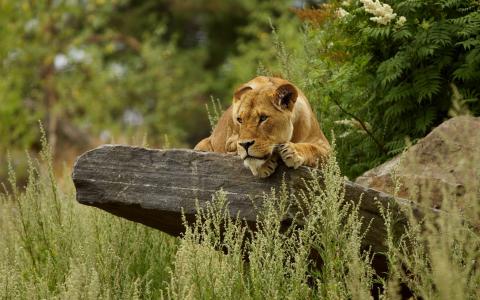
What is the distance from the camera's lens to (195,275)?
5020mm

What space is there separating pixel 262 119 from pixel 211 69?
73.5ft

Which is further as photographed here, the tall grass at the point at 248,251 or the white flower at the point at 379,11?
the white flower at the point at 379,11

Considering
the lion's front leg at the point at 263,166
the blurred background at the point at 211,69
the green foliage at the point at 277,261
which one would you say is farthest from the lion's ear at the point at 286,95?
the green foliage at the point at 277,261

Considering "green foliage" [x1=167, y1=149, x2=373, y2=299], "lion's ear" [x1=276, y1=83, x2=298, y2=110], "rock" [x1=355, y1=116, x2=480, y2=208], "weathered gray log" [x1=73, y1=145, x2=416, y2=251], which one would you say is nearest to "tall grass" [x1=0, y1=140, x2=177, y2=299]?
"weathered gray log" [x1=73, y1=145, x2=416, y2=251]

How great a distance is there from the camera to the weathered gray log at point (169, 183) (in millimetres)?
5645

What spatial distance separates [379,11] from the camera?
21.9ft

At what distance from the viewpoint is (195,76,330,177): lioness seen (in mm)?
5539

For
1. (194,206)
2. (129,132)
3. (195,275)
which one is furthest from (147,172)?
(129,132)

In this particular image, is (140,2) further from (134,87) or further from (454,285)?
(454,285)

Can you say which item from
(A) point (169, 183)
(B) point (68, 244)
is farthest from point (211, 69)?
(A) point (169, 183)

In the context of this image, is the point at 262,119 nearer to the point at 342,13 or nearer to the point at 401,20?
the point at 401,20

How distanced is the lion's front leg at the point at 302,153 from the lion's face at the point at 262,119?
0.08 metres

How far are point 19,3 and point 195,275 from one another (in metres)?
14.7

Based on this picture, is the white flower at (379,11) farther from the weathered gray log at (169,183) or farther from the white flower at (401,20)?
the weathered gray log at (169,183)
